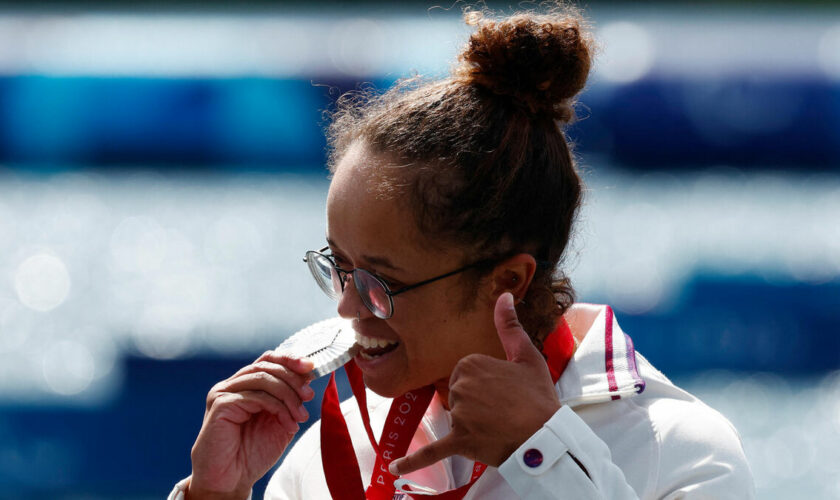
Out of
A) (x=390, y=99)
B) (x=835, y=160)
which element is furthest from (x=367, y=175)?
(x=835, y=160)

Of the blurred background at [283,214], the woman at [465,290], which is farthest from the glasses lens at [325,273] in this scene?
the blurred background at [283,214]

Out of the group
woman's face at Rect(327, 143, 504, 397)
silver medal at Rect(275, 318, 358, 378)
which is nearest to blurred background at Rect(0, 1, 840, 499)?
silver medal at Rect(275, 318, 358, 378)

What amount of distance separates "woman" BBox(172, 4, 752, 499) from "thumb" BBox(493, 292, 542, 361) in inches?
5.5

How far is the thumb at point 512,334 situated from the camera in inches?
43.3

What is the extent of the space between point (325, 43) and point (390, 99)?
288cm

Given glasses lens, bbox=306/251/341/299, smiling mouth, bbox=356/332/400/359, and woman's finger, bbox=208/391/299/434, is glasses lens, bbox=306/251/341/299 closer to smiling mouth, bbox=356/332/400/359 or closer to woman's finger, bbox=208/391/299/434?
smiling mouth, bbox=356/332/400/359

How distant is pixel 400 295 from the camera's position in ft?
4.20

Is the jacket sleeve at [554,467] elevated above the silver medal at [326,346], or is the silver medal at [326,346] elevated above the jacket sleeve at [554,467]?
the silver medal at [326,346]

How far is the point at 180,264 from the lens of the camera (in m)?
3.79

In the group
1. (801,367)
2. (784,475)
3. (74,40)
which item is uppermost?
(74,40)

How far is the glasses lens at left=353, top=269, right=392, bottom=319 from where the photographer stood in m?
1.26

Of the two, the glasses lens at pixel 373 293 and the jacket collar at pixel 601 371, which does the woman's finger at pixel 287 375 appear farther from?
the jacket collar at pixel 601 371

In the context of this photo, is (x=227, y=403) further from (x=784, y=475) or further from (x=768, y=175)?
(x=768, y=175)

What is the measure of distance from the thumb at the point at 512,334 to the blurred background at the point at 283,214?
2.42 metres
